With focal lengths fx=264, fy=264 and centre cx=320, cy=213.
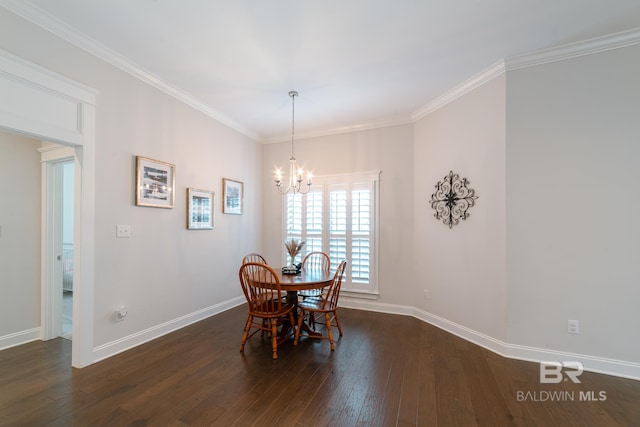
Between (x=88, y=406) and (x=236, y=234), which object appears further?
(x=236, y=234)

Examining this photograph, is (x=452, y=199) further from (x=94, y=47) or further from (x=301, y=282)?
(x=94, y=47)

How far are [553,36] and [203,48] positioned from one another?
3216 millimetres

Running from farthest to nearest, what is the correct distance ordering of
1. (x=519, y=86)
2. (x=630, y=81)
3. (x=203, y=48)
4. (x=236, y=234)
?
(x=236, y=234) < (x=519, y=86) < (x=203, y=48) < (x=630, y=81)

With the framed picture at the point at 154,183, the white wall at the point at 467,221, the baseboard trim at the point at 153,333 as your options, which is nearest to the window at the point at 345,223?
the white wall at the point at 467,221

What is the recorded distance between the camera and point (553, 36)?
236cm

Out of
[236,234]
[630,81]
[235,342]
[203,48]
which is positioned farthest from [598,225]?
[236,234]

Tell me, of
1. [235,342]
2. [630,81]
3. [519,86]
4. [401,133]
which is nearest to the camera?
[630,81]

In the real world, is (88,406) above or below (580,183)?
below

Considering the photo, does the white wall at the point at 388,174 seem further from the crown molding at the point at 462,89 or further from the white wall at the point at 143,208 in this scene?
the white wall at the point at 143,208

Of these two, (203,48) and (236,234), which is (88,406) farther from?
(203,48)

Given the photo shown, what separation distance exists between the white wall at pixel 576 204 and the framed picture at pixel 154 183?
3831mm

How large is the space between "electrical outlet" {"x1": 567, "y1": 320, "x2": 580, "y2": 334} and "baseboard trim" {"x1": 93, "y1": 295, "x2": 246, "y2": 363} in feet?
13.7

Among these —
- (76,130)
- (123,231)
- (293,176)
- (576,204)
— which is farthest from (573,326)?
(76,130)

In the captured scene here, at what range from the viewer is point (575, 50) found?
248cm
